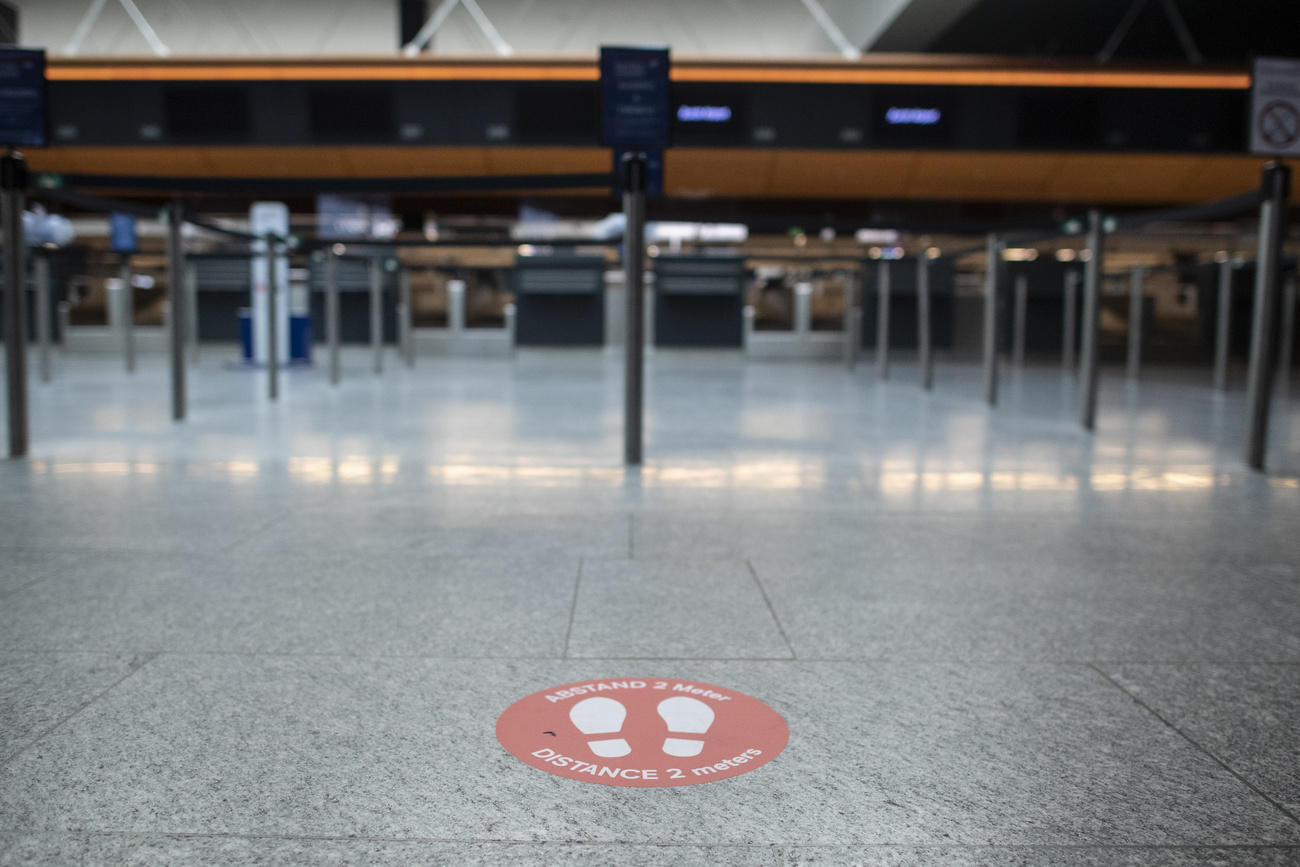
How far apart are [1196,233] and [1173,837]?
1291cm

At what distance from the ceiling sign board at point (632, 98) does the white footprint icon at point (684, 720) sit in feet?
9.40

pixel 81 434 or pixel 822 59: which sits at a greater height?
pixel 822 59

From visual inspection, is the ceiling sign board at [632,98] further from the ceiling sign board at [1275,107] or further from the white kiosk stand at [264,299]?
the white kiosk stand at [264,299]

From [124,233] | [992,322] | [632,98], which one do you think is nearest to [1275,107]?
[632,98]

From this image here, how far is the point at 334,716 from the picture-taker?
1401mm

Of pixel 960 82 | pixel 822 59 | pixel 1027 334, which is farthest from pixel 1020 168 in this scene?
pixel 1027 334

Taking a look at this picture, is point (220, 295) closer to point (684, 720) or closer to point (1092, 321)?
point (1092, 321)

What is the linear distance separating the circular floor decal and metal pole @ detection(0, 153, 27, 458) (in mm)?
3253

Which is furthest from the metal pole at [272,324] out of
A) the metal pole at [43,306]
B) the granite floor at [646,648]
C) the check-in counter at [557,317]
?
the check-in counter at [557,317]

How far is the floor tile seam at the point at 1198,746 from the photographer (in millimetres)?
1169

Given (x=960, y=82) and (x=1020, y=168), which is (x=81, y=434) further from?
(x=1020, y=168)

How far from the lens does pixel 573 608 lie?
1.96 m

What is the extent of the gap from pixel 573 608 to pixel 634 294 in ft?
7.00

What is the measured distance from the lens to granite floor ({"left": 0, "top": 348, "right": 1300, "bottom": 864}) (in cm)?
111
